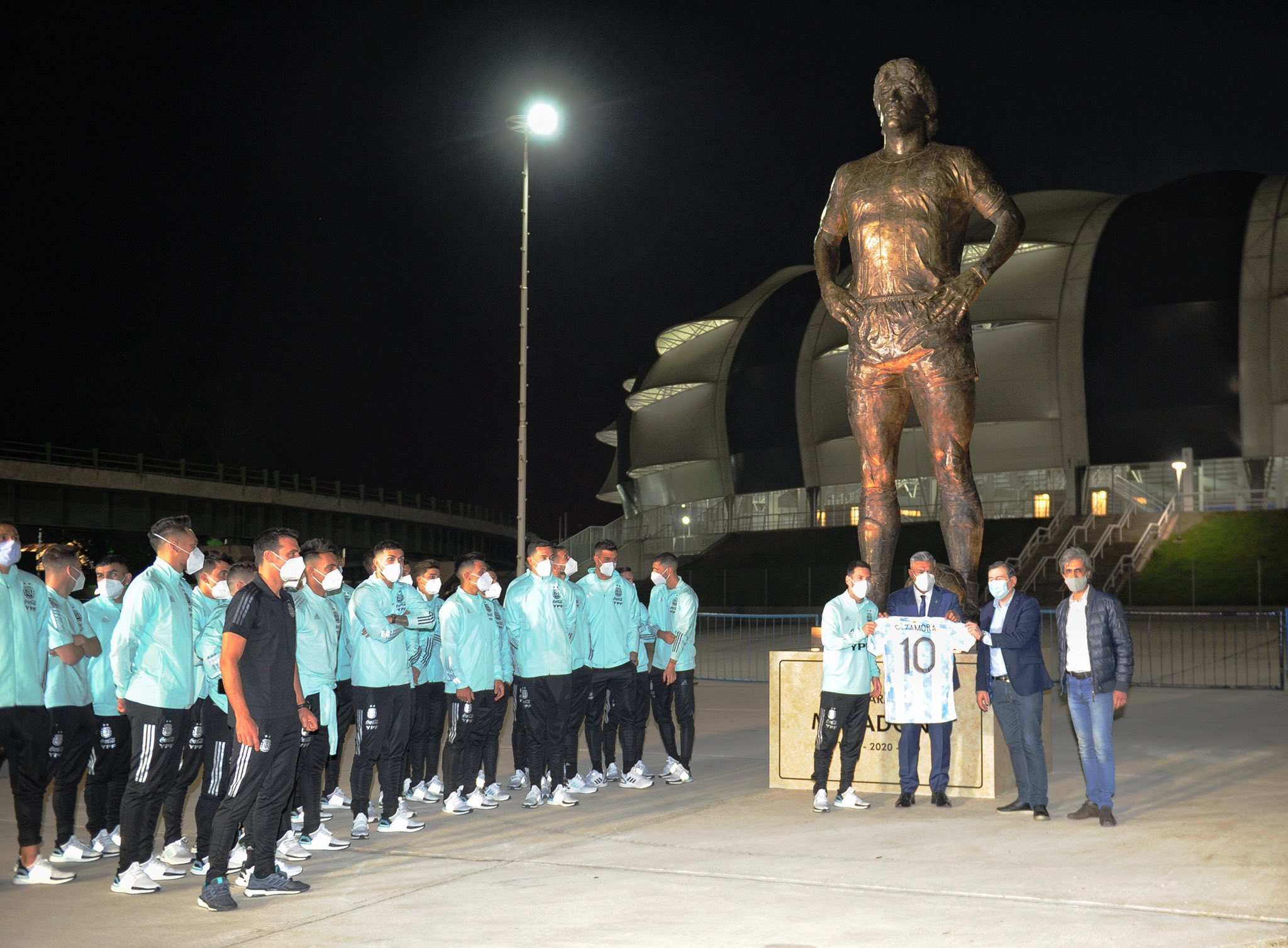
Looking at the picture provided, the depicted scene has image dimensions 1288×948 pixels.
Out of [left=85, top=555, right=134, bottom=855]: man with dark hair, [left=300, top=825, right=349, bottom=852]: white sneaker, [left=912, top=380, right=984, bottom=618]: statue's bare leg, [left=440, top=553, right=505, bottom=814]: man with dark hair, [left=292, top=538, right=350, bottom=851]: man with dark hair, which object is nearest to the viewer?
[left=292, top=538, right=350, bottom=851]: man with dark hair

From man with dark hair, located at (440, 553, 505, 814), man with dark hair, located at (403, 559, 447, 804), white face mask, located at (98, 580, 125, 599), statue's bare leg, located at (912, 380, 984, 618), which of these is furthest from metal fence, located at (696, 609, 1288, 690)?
white face mask, located at (98, 580, 125, 599)

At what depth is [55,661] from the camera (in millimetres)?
8352

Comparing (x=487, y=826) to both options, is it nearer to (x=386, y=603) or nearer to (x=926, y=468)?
(x=386, y=603)

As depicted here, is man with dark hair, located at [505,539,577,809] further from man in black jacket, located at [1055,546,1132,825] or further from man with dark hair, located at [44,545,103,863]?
man in black jacket, located at [1055,546,1132,825]

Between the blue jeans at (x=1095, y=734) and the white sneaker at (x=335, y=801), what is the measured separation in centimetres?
592

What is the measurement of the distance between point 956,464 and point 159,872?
24.1ft

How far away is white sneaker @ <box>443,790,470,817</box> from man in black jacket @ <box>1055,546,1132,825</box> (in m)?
4.76

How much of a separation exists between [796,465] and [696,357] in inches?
374

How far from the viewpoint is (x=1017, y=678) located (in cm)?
935

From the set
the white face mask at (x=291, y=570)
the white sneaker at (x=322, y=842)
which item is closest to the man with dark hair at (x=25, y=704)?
the white sneaker at (x=322, y=842)

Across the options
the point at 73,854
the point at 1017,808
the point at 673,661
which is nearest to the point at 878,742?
the point at 1017,808

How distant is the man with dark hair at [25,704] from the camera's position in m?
7.48

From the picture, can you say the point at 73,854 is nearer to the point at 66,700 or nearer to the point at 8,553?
the point at 66,700

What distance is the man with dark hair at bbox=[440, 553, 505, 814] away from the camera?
33.2ft
